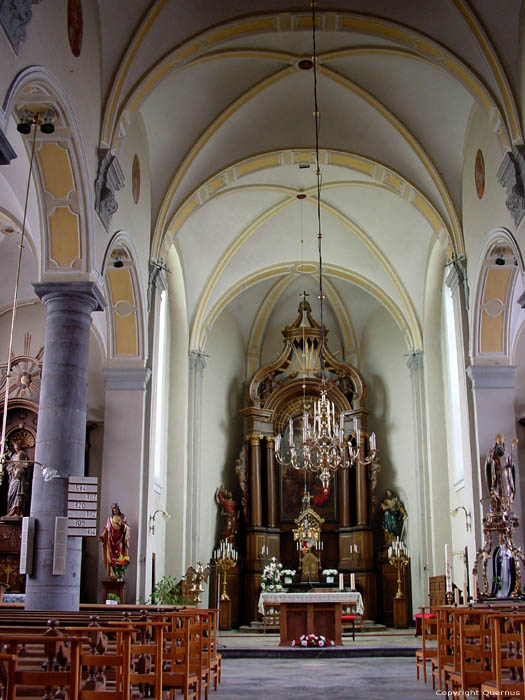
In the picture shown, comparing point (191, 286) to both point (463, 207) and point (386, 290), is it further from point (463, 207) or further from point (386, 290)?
point (463, 207)

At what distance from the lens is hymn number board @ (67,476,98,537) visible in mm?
9820

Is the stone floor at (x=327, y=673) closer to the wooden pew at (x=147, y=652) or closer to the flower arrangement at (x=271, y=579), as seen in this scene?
the wooden pew at (x=147, y=652)

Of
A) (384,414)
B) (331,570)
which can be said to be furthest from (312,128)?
(331,570)

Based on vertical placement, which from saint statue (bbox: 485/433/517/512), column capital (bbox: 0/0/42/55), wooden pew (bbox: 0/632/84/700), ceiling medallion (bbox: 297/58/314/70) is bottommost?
wooden pew (bbox: 0/632/84/700)

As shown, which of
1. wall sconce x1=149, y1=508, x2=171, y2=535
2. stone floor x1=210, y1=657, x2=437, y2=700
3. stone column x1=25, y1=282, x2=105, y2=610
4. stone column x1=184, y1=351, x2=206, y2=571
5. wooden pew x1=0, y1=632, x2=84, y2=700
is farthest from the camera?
stone column x1=184, y1=351, x2=206, y2=571

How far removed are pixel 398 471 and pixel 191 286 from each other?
23.9ft

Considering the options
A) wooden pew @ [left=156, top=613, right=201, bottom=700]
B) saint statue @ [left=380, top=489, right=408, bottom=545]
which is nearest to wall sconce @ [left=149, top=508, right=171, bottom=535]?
saint statue @ [left=380, top=489, right=408, bottom=545]

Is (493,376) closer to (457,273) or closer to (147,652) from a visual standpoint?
(457,273)

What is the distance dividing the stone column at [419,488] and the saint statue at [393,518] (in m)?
0.35

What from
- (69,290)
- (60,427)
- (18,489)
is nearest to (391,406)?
(18,489)

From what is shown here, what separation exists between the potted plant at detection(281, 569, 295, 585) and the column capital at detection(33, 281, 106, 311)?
11338mm

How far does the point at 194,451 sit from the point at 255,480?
2.49 m

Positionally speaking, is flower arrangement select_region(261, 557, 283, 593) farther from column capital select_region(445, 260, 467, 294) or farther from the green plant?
column capital select_region(445, 260, 467, 294)

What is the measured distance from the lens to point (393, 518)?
20766 mm
